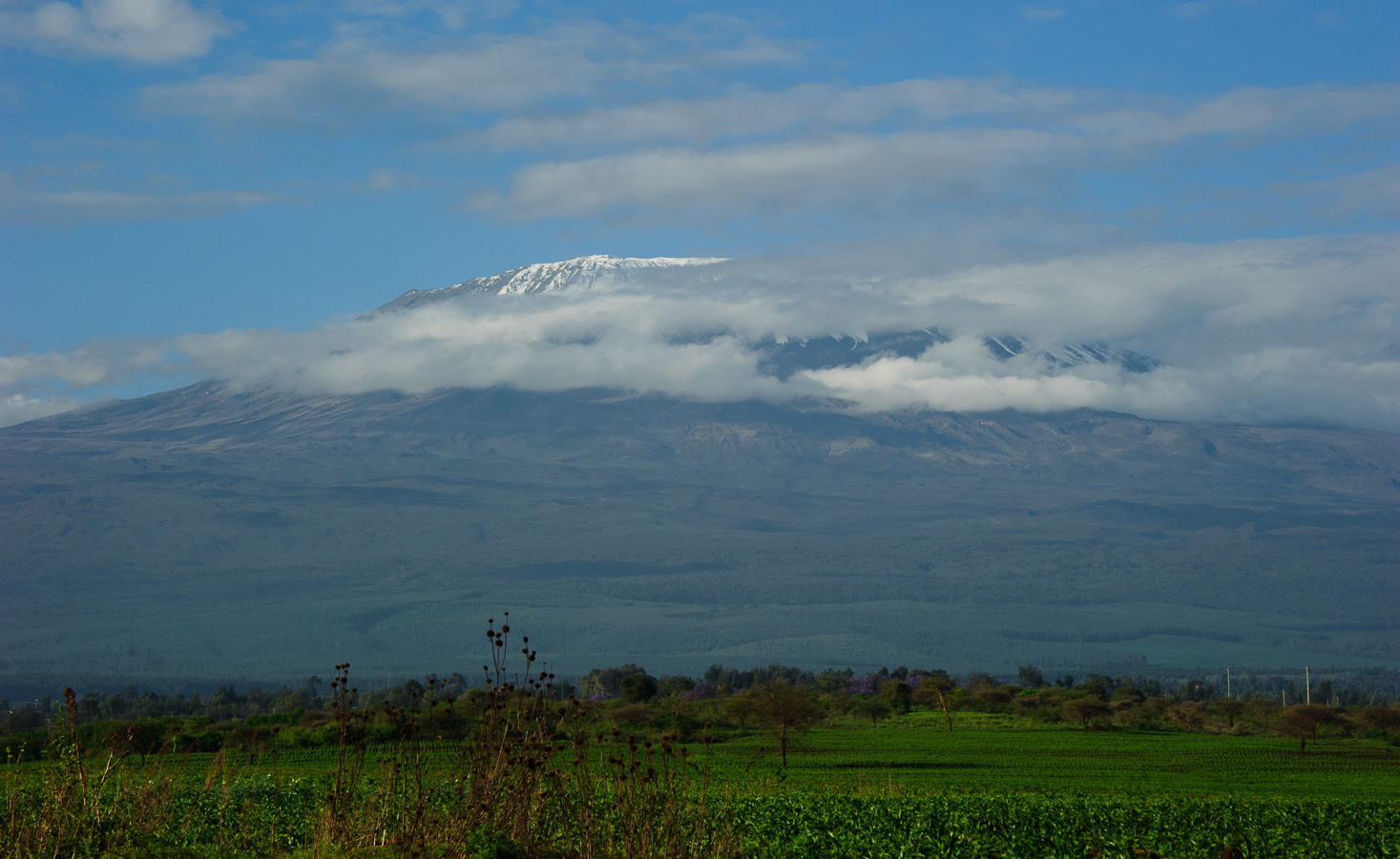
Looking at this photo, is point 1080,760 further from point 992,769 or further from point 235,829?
point 235,829

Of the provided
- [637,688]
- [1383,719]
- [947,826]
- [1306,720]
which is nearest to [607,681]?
[637,688]

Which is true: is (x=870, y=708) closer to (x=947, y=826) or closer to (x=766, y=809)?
(x=766, y=809)

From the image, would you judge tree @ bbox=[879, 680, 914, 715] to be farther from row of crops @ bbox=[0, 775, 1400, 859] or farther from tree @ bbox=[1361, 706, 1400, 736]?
row of crops @ bbox=[0, 775, 1400, 859]

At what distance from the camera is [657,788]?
8281 millimetres

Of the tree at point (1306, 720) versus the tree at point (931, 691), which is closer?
the tree at point (1306, 720)

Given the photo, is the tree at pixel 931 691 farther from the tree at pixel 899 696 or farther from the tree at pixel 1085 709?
the tree at pixel 1085 709

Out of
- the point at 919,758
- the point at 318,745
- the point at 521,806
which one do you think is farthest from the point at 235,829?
the point at 919,758

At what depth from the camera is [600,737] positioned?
320 inches

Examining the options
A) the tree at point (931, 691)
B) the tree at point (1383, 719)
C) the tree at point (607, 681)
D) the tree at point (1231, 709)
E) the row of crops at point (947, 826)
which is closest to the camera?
the row of crops at point (947, 826)

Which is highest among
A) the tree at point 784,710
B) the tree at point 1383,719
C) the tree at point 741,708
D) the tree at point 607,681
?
the tree at point 784,710

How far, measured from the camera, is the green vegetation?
8.26m

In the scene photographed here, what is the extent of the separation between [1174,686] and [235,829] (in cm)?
14555

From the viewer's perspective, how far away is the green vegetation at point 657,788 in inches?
325

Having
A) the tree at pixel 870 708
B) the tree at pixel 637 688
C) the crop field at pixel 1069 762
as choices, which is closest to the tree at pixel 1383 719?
the crop field at pixel 1069 762
